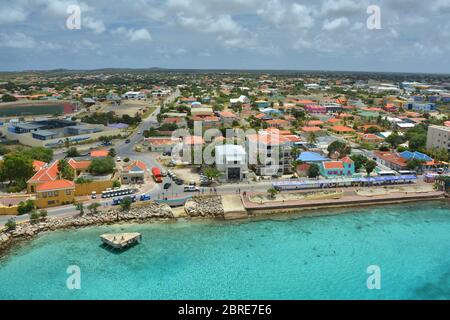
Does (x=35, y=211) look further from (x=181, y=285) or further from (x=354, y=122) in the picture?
(x=354, y=122)

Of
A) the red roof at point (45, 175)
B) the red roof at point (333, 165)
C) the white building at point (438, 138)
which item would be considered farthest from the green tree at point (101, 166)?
the white building at point (438, 138)

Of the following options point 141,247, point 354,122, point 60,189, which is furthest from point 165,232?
point 354,122

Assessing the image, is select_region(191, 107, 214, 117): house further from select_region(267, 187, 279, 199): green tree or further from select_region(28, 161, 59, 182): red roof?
select_region(267, 187, 279, 199): green tree

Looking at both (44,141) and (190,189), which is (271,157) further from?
(44,141)

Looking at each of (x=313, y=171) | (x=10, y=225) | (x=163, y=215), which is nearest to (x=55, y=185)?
(x=10, y=225)

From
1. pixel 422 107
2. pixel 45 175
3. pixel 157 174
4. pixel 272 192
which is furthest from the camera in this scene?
pixel 422 107

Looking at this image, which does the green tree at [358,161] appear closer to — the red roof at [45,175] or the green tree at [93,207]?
the green tree at [93,207]

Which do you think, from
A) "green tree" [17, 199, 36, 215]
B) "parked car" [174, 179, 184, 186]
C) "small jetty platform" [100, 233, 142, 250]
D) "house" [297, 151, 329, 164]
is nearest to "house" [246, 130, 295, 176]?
"house" [297, 151, 329, 164]
